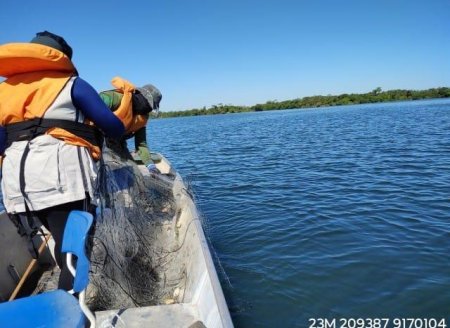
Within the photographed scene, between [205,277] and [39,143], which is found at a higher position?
[39,143]

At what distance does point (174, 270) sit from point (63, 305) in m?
2.52

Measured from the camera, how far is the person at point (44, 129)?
98.1 inches

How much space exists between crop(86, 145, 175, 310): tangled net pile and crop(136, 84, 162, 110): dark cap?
3.20ft

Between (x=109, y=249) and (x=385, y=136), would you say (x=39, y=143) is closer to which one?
(x=109, y=249)

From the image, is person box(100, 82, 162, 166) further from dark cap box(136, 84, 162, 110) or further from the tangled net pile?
the tangled net pile

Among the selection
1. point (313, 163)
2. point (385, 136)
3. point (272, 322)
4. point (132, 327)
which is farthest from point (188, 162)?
point (132, 327)

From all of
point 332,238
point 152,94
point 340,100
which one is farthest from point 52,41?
point 340,100

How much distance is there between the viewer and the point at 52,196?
2.57 m

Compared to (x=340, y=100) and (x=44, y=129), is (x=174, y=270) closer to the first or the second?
(x=44, y=129)

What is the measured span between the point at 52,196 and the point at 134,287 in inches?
73.0

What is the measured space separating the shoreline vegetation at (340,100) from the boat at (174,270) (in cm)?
7317

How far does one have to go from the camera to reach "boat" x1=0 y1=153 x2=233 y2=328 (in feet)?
9.72

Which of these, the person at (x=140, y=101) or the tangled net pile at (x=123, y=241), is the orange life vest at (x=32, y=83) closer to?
the tangled net pile at (x=123, y=241)


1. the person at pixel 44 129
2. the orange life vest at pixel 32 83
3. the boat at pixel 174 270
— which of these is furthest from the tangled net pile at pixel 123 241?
the orange life vest at pixel 32 83
